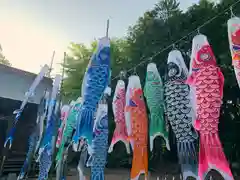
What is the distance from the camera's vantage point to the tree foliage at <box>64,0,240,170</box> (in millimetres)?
4585

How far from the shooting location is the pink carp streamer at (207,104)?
1.58 metres

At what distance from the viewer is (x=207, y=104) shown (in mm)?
1804

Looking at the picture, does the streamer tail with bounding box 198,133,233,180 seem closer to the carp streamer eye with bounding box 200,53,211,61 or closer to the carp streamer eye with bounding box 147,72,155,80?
the carp streamer eye with bounding box 200,53,211,61

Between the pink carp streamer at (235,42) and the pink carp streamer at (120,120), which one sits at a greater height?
the pink carp streamer at (235,42)

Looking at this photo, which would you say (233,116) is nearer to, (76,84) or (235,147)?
(235,147)

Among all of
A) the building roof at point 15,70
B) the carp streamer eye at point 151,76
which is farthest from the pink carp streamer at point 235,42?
the building roof at point 15,70

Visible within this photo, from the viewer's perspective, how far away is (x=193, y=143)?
6.13 feet

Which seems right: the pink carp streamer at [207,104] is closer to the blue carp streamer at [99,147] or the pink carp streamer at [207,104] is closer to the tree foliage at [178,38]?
the blue carp streamer at [99,147]

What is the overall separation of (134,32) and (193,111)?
15.2ft

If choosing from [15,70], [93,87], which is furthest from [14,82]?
[93,87]

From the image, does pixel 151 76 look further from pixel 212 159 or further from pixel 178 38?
pixel 178 38

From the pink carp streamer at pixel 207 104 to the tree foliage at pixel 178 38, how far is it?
151 cm

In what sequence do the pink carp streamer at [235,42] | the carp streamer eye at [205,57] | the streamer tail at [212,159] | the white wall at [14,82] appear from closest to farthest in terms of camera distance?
the streamer tail at [212,159] → the pink carp streamer at [235,42] → the carp streamer eye at [205,57] → the white wall at [14,82]

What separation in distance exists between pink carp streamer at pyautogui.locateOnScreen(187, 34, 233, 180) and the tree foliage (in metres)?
1.51
